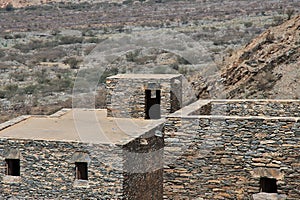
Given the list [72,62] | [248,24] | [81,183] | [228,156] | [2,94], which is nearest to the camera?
[228,156]

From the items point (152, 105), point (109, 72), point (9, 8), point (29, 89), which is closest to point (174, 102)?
point (152, 105)

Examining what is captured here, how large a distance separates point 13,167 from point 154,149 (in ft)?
8.80

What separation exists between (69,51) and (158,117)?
1415 inches

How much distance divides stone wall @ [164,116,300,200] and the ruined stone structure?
0.05 ft

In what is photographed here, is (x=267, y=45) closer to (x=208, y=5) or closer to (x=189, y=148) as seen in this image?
(x=189, y=148)

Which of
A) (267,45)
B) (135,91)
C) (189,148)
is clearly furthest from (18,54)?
(189,148)

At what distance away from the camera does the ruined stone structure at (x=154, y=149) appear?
30.4 ft

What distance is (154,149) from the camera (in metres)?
12.1

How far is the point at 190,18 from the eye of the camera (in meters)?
64.9

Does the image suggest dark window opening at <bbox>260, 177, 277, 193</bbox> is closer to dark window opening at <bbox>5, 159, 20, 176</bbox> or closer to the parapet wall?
the parapet wall

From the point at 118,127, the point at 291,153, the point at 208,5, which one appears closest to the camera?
the point at 291,153

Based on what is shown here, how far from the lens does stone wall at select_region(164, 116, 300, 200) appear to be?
914 cm

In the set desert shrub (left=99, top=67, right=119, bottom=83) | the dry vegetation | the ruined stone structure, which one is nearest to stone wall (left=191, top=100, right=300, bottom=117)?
the ruined stone structure

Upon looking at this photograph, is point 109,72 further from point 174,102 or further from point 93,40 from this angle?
point 174,102
